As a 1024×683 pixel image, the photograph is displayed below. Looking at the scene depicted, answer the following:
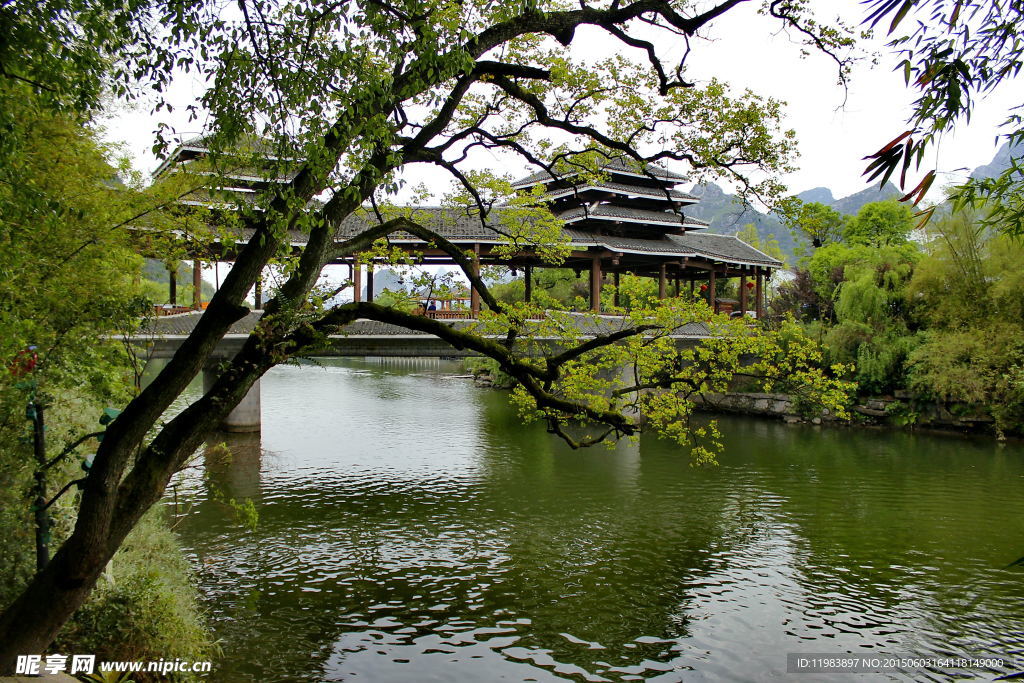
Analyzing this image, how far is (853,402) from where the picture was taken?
23.3 metres

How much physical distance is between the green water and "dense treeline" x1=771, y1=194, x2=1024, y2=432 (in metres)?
2.46

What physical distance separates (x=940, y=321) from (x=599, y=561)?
17.8 meters

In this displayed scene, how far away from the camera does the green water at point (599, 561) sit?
A: 7.47 metres

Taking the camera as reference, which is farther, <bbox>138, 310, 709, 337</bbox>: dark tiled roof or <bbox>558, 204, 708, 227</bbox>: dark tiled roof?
<bbox>558, 204, 708, 227</bbox>: dark tiled roof

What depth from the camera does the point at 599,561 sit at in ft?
33.0

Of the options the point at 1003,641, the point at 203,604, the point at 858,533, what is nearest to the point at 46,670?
the point at 203,604

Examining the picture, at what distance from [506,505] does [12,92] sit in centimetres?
1010

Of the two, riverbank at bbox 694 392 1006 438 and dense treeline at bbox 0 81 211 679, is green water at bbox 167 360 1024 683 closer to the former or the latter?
dense treeline at bbox 0 81 211 679

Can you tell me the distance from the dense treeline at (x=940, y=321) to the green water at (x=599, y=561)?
96.9 inches

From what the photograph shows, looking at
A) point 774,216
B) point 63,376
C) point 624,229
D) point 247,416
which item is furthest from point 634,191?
point 774,216

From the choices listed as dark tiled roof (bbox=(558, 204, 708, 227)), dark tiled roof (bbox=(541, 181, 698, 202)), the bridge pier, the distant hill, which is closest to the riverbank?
dark tiled roof (bbox=(558, 204, 708, 227))

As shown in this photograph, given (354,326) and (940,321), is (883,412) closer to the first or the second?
(940,321)

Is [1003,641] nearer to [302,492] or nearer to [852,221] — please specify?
[302,492]

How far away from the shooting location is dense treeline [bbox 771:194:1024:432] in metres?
19.6
